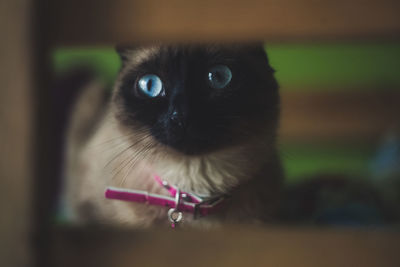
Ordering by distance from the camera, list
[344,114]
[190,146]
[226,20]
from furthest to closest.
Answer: [344,114] → [190,146] → [226,20]

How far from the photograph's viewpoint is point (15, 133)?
672 mm

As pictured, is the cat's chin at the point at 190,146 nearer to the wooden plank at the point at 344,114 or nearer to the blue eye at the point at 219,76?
the blue eye at the point at 219,76

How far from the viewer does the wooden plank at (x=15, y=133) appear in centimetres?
65

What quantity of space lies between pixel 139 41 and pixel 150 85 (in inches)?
3.4

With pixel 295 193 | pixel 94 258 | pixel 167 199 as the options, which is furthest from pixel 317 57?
pixel 94 258

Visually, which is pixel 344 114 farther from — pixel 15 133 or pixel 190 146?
pixel 15 133

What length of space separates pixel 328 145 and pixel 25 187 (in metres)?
Answer: 1.49

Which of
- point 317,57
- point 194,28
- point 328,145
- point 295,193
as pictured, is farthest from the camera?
point 328,145

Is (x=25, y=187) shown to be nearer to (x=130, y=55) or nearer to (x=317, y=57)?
(x=130, y=55)

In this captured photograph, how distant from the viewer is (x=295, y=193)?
107 centimetres

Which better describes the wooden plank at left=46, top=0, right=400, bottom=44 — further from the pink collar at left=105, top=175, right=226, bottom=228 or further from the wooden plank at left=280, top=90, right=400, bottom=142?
the wooden plank at left=280, top=90, right=400, bottom=142

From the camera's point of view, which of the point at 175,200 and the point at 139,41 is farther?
the point at 175,200

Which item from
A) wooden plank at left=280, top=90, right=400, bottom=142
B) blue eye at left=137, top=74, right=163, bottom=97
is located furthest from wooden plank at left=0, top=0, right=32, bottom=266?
wooden plank at left=280, top=90, right=400, bottom=142

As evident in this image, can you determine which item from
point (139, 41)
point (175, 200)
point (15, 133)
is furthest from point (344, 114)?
point (15, 133)
